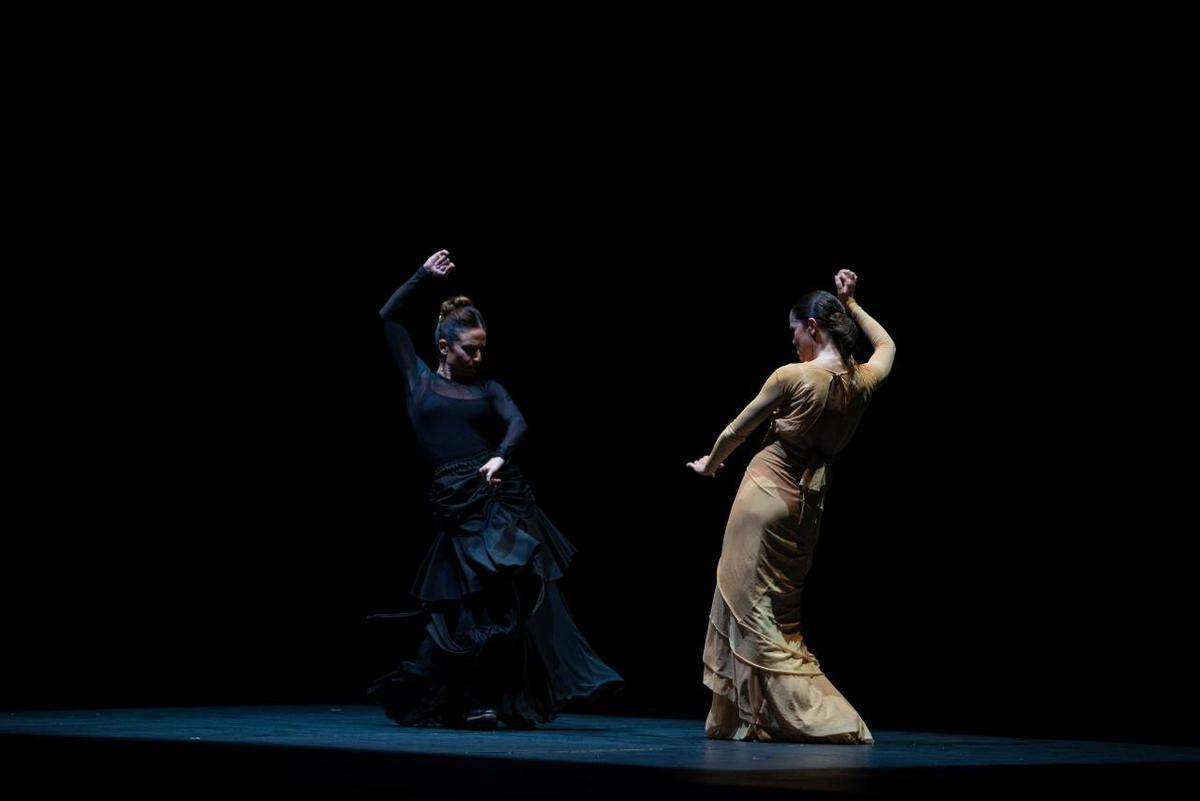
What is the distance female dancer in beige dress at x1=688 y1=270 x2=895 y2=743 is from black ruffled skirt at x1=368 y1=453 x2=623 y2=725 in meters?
0.52

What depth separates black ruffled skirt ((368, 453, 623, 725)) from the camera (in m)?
5.64

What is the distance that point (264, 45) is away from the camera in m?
7.23

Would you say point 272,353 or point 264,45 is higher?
point 264,45

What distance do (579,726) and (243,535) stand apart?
2.36 metres

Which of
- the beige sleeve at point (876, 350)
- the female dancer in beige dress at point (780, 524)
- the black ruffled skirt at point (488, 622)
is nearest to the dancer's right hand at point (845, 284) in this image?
the beige sleeve at point (876, 350)

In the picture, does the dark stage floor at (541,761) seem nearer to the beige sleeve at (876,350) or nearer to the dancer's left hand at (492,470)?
the dancer's left hand at (492,470)

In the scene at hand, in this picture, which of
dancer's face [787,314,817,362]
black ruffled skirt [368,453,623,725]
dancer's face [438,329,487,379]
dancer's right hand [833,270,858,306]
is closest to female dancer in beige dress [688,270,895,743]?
dancer's face [787,314,817,362]

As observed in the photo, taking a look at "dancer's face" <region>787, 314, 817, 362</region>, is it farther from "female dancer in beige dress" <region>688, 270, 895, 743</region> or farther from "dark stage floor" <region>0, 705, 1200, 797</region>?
"dark stage floor" <region>0, 705, 1200, 797</region>

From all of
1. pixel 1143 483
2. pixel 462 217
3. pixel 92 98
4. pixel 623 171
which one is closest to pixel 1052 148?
pixel 1143 483

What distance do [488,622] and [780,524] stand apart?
39.0 inches

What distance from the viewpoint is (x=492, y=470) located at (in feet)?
18.2

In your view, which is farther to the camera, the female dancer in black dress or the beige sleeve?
the female dancer in black dress

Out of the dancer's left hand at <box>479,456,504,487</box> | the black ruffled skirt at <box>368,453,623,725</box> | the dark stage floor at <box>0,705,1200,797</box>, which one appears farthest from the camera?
the black ruffled skirt at <box>368,453,623,725</box>

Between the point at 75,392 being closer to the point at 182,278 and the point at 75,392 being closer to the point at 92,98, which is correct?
the point at 182,278
